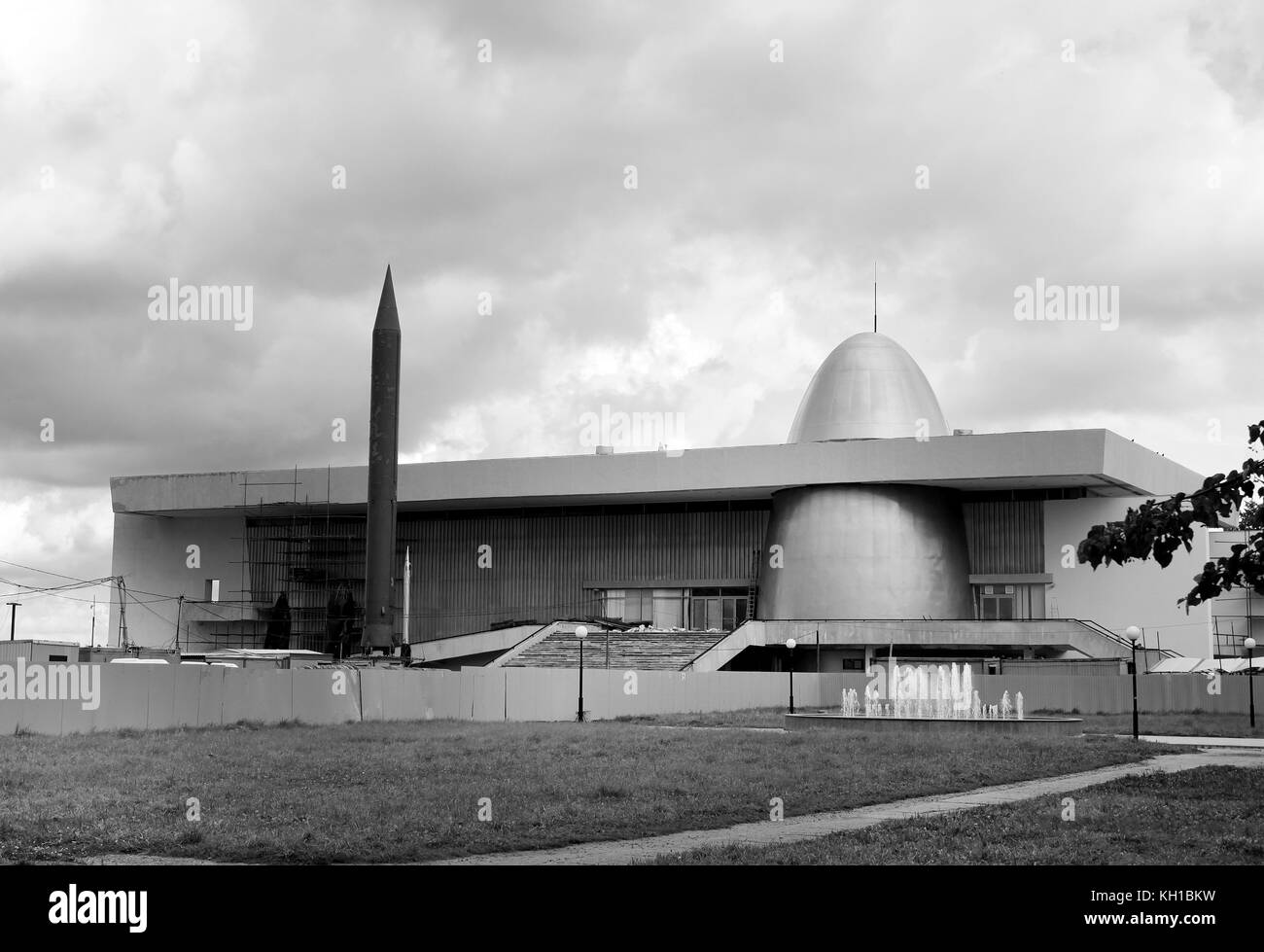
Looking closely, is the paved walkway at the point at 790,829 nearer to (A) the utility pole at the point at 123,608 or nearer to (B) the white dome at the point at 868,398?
(B) the white dome at the point at 868,398

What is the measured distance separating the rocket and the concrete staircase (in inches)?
246

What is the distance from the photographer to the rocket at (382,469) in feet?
198

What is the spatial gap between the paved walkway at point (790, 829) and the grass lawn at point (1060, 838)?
1.78 feet

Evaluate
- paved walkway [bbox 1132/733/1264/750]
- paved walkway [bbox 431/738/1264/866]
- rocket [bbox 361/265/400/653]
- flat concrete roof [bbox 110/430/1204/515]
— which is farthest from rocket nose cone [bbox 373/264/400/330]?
paved walkway [bbox 431/738/1264/866]

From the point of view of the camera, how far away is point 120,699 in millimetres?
29047

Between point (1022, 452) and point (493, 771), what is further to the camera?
point (1022, 452)

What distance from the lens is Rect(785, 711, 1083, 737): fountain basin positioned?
3328 centimetres

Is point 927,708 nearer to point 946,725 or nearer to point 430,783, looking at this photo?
point 946,725

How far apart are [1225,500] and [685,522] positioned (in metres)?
60.5

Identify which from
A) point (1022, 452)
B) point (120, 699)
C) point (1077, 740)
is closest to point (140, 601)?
point (1022, 452)

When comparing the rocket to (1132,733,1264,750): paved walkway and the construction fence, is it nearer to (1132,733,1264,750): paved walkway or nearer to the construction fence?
the construction fence

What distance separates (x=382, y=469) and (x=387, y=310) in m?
6.73
